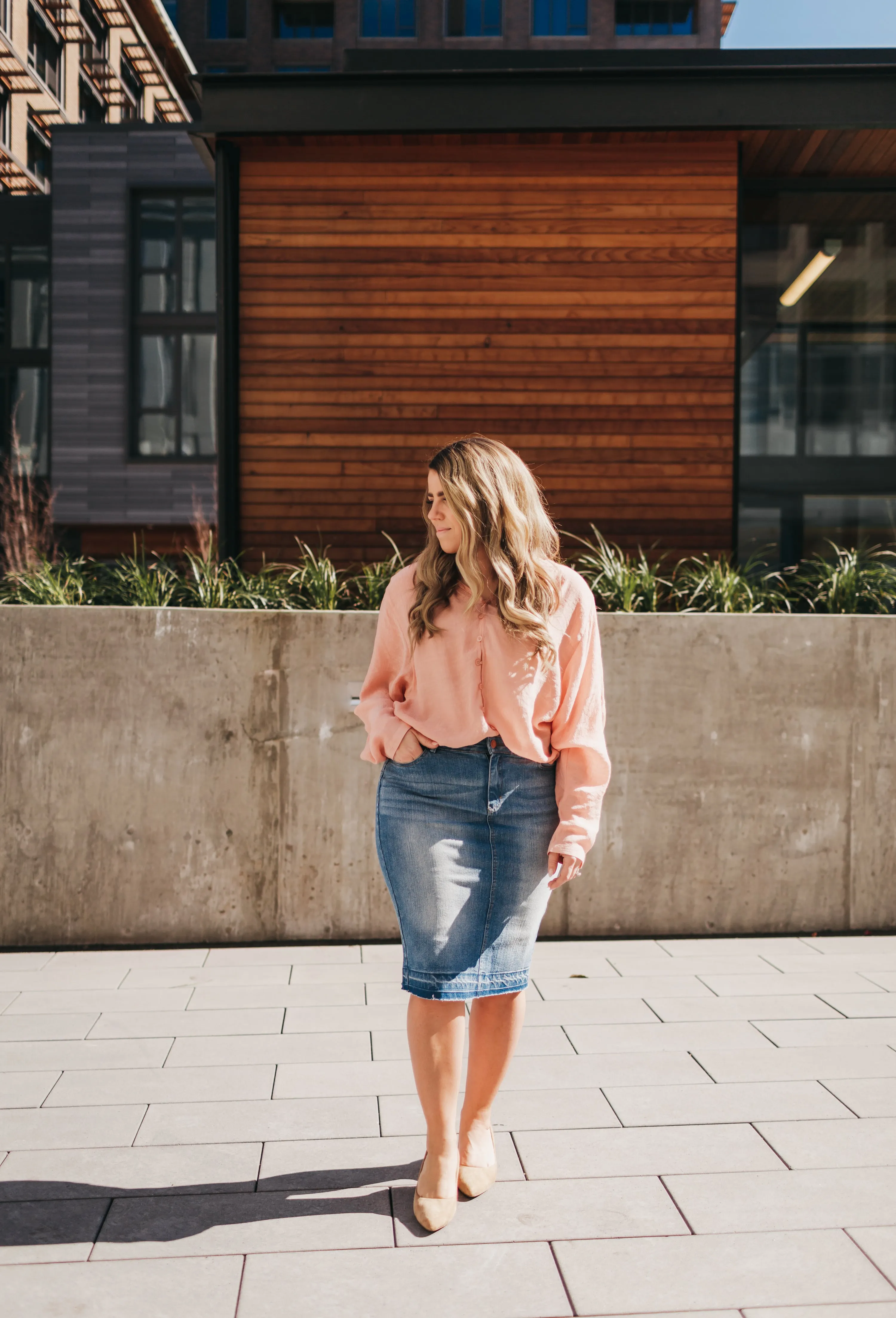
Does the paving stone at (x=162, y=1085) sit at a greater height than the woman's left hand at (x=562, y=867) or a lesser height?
lesser

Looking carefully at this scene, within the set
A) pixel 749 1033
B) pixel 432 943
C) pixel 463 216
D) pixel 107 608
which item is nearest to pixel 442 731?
pixel 432 943

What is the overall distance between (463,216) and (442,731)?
5.49 metres

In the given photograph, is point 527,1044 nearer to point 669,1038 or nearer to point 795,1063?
point 669,1038

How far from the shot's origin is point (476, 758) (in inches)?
91.6

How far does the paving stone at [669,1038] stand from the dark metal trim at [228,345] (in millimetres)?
4348

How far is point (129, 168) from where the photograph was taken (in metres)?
23.7

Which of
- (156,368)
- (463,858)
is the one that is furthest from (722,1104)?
(156,368)

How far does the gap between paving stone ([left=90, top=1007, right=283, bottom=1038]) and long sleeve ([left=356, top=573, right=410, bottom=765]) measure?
5.15 ft

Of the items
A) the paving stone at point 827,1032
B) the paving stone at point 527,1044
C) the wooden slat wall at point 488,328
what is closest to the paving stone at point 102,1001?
the paving stone at point 827,1032

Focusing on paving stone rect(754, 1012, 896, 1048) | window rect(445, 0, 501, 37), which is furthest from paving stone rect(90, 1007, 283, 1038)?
window rect(445, 0, 501, 37)

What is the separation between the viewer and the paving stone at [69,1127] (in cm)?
271

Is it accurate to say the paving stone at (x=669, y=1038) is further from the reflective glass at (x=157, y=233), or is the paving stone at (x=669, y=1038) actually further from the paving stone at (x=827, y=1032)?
the reflective glass at (x=157, y=233)

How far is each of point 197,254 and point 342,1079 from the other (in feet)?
78.7

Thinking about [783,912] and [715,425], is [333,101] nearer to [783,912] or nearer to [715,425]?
[715,425]
